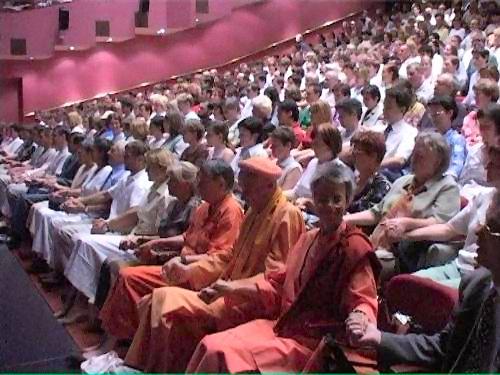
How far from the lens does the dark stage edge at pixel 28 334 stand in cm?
304

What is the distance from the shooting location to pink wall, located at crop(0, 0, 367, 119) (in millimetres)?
13094

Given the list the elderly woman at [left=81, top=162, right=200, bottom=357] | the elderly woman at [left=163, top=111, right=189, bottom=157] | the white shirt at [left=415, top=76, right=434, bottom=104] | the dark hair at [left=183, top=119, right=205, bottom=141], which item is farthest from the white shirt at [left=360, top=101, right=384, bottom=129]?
the elderly woman at [left=81, top=162, right=200, bottom=357]

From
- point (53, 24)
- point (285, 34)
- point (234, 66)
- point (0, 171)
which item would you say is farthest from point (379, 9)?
point (0, 171)

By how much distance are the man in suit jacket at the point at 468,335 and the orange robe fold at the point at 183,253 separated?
1124 mm

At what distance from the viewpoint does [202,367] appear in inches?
82.4

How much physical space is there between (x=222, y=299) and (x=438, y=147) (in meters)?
0.95

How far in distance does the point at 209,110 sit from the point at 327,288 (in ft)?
15.2

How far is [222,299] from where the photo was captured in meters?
2.55

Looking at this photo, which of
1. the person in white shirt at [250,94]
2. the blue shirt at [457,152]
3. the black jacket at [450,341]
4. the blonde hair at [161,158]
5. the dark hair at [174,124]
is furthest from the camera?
the person in white shirt at [250,94]

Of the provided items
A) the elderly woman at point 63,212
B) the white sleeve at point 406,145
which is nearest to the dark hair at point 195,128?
the elderly woman at point 63,212

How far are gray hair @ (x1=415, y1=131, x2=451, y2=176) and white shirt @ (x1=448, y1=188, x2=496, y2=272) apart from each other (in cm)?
17

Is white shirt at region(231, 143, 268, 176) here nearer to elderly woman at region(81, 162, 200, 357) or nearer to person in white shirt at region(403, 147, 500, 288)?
elderly woman at region(81, 162, 200, 357)

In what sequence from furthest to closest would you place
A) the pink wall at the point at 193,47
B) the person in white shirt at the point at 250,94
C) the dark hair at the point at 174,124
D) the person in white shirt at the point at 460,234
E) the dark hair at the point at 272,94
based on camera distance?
the pink wall at the point at 193,47
the person in white shirt at the point at 250,94
the dark hair at the point at 272,94
the dark hair at the point at 174,124
the person in white shirt at the point at 460,234

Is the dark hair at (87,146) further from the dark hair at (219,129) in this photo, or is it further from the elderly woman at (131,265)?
the elderly woman at (131,265)
